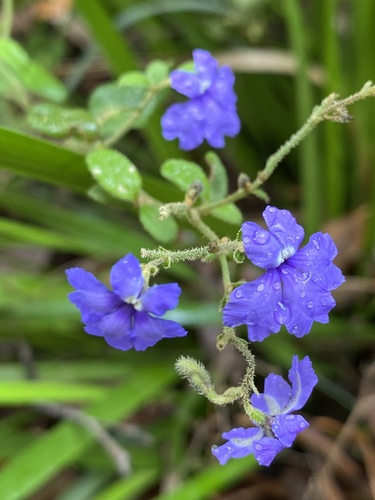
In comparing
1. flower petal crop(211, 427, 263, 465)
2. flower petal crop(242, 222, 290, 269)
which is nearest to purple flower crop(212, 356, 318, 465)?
flower petal crop(211, 427, 263, 465)

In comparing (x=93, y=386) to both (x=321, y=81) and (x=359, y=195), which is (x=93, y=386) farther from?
(x=321, y=81)

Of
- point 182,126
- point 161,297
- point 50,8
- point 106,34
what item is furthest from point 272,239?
point 50,8

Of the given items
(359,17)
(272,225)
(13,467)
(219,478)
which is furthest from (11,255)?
(272,225)

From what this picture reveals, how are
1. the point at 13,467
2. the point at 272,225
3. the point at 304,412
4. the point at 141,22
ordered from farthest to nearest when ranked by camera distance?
the point at 141,22
the point at 304,412
the point at 13,467
the point at 272,225

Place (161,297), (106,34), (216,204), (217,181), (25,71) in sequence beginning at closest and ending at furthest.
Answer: (161,297), (216,204), (217,181), (25,71), (106,34)

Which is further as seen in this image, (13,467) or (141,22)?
(141,22)

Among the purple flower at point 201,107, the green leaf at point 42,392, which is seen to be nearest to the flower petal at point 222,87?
the purple flower at point 201,107

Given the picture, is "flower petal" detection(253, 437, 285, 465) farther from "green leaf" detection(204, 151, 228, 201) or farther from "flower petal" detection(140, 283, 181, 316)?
"green leaf" detection(204, 151, 228, 201)

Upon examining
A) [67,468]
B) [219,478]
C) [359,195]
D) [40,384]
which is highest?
[359,195]

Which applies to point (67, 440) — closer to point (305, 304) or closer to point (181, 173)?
point (181, 173)
